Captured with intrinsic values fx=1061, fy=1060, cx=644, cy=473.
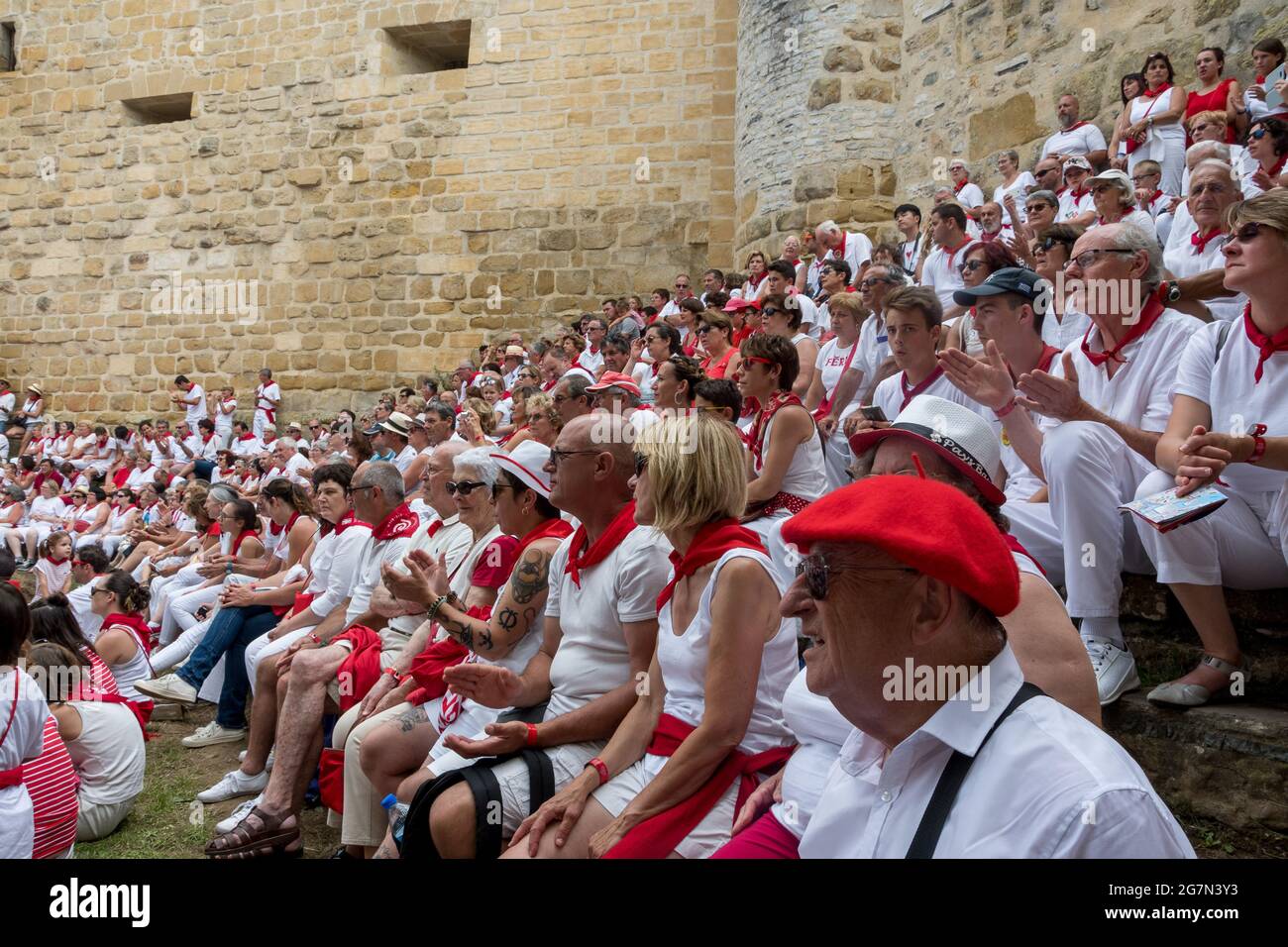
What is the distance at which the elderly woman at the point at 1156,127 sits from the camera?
816cm

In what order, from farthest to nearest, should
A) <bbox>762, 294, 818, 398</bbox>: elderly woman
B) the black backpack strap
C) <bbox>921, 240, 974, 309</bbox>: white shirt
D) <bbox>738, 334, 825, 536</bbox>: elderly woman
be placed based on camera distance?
<bbox>921, 240, 974, 309</bbox>: white shirt → <bbox>762, 294, 818, 398</bbox>: elderly woman → <bbox>738, 334, 825, 536</bbox>: elderly woman → the black backpack strap

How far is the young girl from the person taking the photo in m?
9.95

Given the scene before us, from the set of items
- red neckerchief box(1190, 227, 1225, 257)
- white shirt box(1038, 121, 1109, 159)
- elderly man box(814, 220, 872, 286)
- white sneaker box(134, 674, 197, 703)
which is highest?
white shirt box(1038, 121, 1109, 159)

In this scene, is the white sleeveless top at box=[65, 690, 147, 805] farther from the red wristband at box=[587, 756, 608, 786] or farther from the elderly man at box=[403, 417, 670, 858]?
the red wristband at box=[587, 756, 608, 786]

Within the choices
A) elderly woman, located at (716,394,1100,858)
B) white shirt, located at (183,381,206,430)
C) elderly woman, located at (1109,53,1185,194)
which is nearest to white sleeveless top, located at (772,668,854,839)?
elderly woman, located at (716,394,1100,858)

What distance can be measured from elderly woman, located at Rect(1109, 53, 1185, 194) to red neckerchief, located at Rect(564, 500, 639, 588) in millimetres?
6487

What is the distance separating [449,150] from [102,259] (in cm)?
708

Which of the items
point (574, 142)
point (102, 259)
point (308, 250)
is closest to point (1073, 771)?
point (574, 142)

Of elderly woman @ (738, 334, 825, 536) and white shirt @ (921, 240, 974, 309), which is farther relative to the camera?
white shirt @ (921, 240, 974, 309)

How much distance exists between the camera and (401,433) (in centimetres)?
866

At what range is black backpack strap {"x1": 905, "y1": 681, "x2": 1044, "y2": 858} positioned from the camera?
1.38 metres

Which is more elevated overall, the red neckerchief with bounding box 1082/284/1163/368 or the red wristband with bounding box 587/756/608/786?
the red neckerchief with bounding box 1082/284/1163/368

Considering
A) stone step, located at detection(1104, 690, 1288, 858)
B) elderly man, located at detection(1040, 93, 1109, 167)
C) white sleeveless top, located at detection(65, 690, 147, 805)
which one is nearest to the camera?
stone step, located at detection(1104, 690, 1288, 858)

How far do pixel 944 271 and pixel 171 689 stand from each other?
5.96 m
